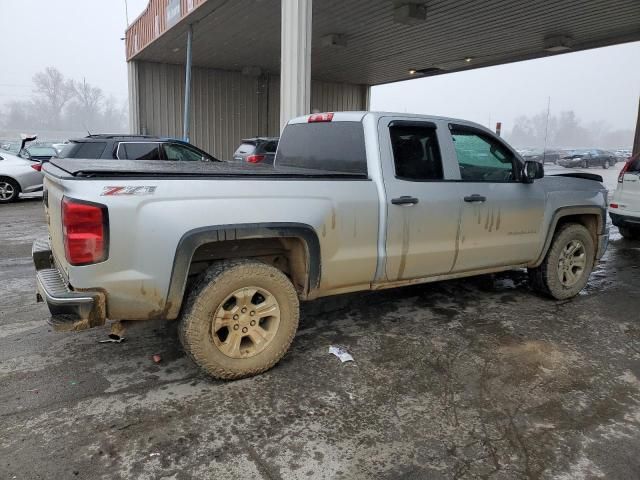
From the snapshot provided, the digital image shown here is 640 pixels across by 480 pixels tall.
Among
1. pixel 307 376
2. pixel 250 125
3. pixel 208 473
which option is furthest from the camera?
pixel 250 125

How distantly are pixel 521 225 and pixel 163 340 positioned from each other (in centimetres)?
348

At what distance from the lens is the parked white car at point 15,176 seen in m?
12.8

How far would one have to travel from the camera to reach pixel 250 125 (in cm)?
2291

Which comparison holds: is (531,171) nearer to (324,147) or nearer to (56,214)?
(324,147)

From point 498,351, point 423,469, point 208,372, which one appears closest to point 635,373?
point 498,351

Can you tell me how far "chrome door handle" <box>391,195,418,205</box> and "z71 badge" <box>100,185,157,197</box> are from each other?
182 centimetres

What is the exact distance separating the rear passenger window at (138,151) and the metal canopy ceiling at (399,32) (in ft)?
13.0

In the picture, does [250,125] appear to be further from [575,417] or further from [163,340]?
[575,417]

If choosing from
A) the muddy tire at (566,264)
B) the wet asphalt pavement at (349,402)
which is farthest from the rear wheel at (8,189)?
the muddy tire at (566,264)

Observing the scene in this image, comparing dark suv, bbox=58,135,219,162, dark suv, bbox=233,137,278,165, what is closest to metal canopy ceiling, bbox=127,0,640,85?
dark suv, bbox=233,137,278,165

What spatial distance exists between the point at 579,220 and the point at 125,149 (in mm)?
8125

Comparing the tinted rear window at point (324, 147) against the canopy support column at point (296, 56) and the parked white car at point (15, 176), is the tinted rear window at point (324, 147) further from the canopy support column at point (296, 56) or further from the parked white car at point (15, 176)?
the parked white car at point (15, 176)

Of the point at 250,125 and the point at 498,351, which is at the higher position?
the point at 250,125

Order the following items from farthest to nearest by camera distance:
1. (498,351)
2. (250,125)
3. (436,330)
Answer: (250,125)
(436,330)
(498,351)
